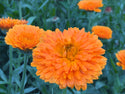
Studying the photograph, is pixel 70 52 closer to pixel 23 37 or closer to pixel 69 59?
pixel 69 59

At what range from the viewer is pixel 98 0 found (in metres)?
1.96

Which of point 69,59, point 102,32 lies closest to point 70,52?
point 69,59

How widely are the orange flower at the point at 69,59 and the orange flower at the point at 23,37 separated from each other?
8 cm

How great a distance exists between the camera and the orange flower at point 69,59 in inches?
26.2

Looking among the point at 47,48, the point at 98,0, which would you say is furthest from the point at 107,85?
the point at 47,48

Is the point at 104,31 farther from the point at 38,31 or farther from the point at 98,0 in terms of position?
the point at 38,31

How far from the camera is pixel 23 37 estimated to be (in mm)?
788

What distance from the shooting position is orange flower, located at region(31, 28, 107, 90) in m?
0.67

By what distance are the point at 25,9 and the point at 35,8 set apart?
0.89ft

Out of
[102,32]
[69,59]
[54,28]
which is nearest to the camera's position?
[69,59]

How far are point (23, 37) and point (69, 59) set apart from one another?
0.87ft

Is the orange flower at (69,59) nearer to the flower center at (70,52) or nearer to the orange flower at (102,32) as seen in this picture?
the flower center at (70,52)

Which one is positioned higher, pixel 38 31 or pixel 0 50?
pixel 38 31

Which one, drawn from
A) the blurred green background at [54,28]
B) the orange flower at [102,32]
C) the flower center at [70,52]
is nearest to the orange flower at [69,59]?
the flower center at [70,52]
